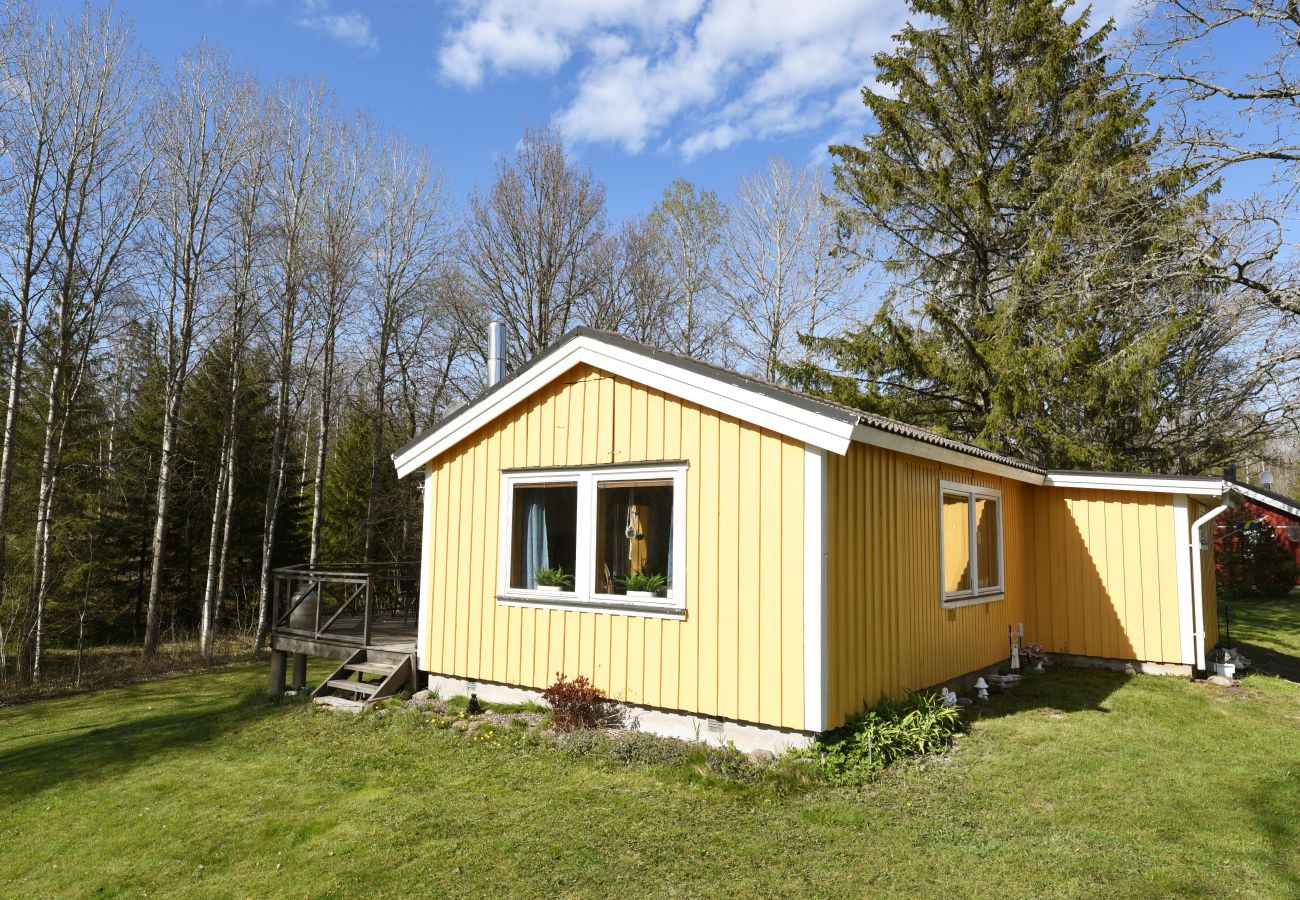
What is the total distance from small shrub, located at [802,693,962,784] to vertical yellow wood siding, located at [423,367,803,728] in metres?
0.40

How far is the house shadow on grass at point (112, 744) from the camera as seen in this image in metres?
7.30

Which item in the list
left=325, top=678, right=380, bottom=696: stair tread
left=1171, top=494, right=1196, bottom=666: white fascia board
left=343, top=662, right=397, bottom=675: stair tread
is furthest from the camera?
left=1171, top=494, right=1196, bottom=666: white fascia board

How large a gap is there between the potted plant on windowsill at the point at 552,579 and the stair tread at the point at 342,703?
255 centimetres

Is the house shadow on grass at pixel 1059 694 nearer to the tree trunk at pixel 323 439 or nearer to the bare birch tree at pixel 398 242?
the tree trunk at pixel 323 439

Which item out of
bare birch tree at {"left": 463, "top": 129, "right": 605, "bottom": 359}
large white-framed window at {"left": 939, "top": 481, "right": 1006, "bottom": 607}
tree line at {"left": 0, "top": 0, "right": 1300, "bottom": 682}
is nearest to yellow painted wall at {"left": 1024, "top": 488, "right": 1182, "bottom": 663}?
large white-framed window at {"left": 939, "top": 481, "right": 1006, "bottom": 607}

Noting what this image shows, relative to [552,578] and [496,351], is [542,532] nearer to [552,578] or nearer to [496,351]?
[552,578]

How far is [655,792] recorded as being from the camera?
550cm

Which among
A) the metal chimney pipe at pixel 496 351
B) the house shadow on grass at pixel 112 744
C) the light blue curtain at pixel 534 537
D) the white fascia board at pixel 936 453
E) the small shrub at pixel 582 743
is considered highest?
the metal chimney pipe at pixel 496 351

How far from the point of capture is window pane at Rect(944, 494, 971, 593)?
26.6 feet

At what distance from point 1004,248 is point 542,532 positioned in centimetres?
1307

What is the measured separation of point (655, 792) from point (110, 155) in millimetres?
15982

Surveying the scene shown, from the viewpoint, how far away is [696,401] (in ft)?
21.5

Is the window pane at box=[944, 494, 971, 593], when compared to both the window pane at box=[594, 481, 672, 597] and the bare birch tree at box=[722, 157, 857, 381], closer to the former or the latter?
the window pane at box=[594, 481, 672, 597]

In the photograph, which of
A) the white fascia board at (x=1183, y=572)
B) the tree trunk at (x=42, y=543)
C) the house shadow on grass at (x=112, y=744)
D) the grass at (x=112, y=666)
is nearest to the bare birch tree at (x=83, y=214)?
the tree trunk at (x=42, y=543)
